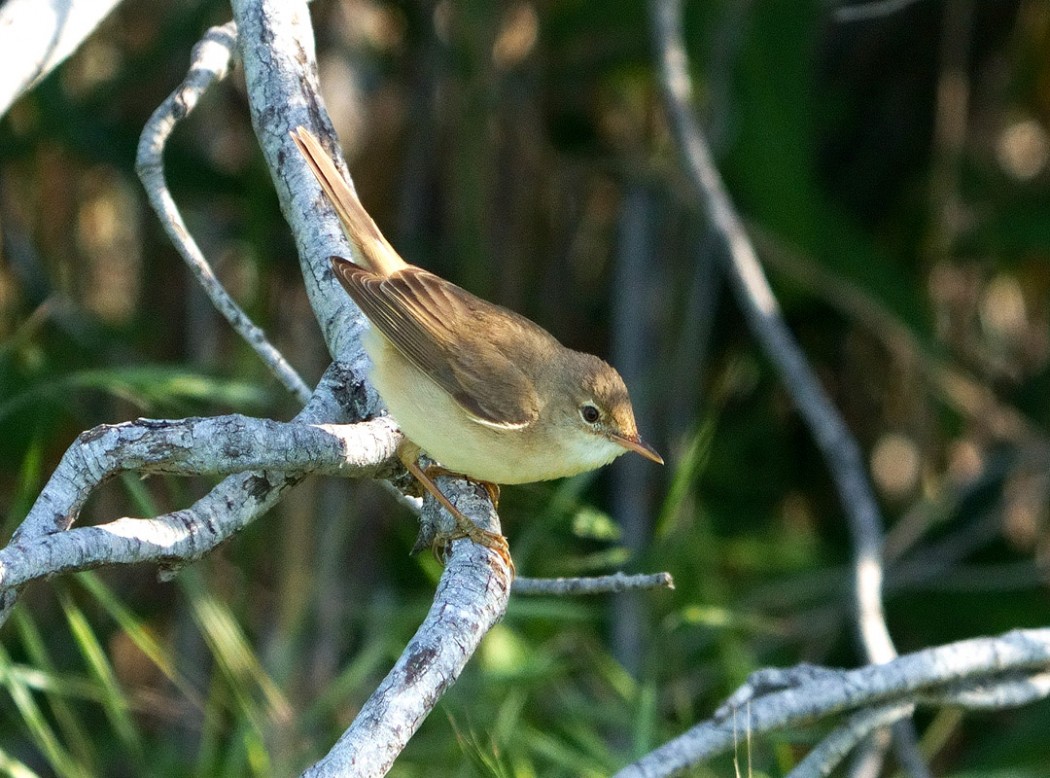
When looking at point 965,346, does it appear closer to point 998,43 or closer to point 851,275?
point 851,275

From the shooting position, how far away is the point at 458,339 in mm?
3154

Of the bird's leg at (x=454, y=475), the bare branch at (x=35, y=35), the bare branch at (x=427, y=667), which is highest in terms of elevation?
the bare branch at (x=35, y=35)

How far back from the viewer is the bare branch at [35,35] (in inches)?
90.1

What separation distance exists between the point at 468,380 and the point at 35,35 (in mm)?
1216

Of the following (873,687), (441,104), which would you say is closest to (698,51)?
(441,104)

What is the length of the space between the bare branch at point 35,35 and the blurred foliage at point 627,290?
2152 millimetres

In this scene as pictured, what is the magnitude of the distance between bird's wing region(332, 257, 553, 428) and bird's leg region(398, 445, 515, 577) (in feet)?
0.92

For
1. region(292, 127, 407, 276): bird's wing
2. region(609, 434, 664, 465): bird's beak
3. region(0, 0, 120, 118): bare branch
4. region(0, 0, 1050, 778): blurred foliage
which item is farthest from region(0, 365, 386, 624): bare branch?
region(0, 0, 1050, 778): blurred foliage

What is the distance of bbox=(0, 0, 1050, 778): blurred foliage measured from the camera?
5.04 meters

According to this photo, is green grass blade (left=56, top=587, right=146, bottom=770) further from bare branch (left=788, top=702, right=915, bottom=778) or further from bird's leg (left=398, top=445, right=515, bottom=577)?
bare branch (left=788, top=702, right=915, bottom=778)

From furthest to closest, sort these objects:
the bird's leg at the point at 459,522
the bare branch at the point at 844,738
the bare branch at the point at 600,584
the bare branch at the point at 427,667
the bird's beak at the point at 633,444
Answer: the bird's beak at the point at 633,444, the bare branch at the point at 844,738, the bird's leg at the point at 459,522, the bare branch at the point at 600,584, the bare branch at the point at 427,667

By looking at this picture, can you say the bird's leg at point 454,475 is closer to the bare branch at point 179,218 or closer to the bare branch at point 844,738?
the bare branch at point 179,218

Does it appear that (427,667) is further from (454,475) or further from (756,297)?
(756,297)

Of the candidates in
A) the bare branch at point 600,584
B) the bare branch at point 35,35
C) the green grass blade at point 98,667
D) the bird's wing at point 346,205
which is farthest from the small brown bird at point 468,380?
the green grass blade at point 98,667
